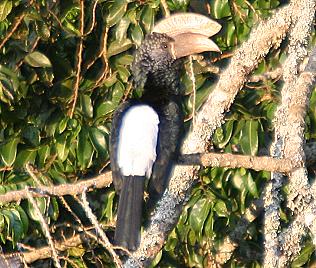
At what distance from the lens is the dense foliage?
407 centimetres

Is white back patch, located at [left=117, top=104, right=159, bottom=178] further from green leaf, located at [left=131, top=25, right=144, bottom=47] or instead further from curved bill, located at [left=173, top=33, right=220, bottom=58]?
green leaf, located at [left=131, top=25, right=144, bottom=47]

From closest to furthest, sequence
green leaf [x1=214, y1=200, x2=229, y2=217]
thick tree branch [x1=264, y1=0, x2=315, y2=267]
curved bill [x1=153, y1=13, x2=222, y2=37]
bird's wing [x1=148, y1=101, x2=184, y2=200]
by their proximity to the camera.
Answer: thick tree branch [x1=264, y1=0, x2=315, y2=267] < bird's wing [x1=148, y1=101, x2=184, y2=200] < curved bill [x1=153, y1=13, x2=222, y2=37] < green leaf [x1=214, y1=200, x2=229, y2=217]

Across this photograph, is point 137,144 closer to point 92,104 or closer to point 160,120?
point 160,120

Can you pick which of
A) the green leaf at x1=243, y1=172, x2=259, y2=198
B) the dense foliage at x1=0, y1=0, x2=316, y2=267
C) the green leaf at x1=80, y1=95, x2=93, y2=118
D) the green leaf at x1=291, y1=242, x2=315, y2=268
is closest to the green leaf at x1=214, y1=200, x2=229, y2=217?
the dense foliage at x1=0, y1=0, x2=316, y2=267

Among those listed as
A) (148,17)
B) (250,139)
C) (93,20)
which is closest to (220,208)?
(250,139)

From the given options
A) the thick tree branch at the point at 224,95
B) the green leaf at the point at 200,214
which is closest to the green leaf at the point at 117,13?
the green leaf at the point at 200,214

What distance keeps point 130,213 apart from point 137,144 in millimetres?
250

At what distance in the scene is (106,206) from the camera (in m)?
4.25

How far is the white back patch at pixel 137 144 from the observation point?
363 cm

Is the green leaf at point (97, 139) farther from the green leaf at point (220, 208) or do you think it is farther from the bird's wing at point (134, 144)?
the green leaf at point (220, 208)

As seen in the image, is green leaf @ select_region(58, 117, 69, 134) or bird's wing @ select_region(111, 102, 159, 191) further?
green leaf @ select_region(58, 117, 69, 134)

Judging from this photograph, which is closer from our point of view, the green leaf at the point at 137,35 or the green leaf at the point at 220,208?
the green leaf at the point at 220,208

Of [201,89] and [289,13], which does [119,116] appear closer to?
[201,89]

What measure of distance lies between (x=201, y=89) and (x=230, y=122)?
0.56ft
